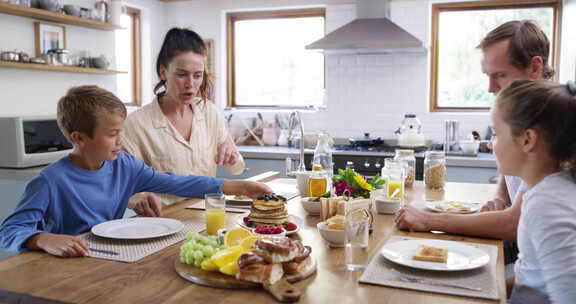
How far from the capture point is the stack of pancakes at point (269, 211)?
5.59 ft

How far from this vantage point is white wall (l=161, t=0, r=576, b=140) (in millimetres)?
4785

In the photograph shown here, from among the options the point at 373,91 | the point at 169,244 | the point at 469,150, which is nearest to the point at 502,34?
the point at 169,244

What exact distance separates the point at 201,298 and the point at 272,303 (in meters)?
0.16

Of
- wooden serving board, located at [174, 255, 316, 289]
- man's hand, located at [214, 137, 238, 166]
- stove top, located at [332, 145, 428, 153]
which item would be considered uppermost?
man's hand, located at [214, 137, 238, 166]

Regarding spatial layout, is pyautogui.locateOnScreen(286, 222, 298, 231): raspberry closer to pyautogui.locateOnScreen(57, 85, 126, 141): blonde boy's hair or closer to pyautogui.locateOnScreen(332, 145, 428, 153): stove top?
pyautogui.locateOnScreen(57, 85, 126, 141): blonde boy's hair

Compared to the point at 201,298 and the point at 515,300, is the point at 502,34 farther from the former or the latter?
the point at 201,298

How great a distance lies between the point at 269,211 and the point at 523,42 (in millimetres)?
1239

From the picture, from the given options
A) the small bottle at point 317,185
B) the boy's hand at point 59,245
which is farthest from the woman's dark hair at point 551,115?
the boy's hand at point 59,245

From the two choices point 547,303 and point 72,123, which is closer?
point 547,303

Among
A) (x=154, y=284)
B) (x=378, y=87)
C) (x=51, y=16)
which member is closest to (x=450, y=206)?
(x=154, y=284)

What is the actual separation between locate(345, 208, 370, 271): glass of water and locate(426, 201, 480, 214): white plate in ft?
2.37

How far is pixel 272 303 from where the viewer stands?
1.11 m

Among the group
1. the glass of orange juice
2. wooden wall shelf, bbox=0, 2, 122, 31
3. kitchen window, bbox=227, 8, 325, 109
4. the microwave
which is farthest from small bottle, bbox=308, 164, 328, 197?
kitchen window, bbox=227, 8, 325, 109

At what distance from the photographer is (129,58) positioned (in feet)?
17.4
